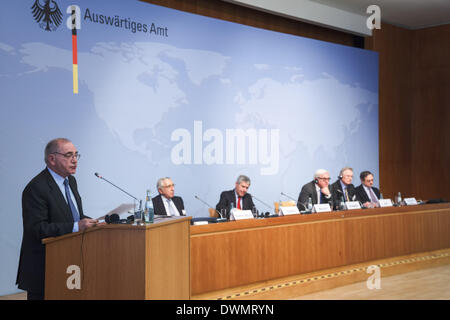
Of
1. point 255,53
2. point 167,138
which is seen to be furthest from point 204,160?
point 255,53

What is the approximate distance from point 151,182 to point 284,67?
8.96ft

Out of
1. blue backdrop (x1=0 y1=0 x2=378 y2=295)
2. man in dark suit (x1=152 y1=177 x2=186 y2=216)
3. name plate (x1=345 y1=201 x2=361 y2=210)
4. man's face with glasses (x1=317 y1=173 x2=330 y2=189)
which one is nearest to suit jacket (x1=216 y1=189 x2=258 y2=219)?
man in dark suit (x1=152 y1=177 x2=186 y2=216)

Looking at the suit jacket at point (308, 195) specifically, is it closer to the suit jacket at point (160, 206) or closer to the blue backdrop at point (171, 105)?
the blue backdrop at point (171, 105)

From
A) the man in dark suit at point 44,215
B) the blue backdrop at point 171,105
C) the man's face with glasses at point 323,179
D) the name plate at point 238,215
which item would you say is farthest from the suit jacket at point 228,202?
the man in dark suit at point 44,215

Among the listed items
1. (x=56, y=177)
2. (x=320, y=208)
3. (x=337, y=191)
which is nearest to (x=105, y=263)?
(x=56, y=177)

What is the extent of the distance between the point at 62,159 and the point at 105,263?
68 centimetres

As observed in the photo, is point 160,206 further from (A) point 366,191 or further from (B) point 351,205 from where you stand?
(A) point 366,191

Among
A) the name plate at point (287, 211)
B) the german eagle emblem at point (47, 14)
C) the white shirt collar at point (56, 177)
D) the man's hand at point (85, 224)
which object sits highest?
the german eagle emblem at point (47, 14)

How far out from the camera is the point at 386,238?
225 inches

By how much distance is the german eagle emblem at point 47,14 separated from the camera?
505cm

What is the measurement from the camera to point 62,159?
3.29 metres

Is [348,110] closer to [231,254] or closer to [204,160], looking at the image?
[204,160]

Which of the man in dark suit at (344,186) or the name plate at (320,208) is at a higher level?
the man in dark suit at (344,186)

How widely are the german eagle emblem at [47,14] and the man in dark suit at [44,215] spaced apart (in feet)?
7.28
